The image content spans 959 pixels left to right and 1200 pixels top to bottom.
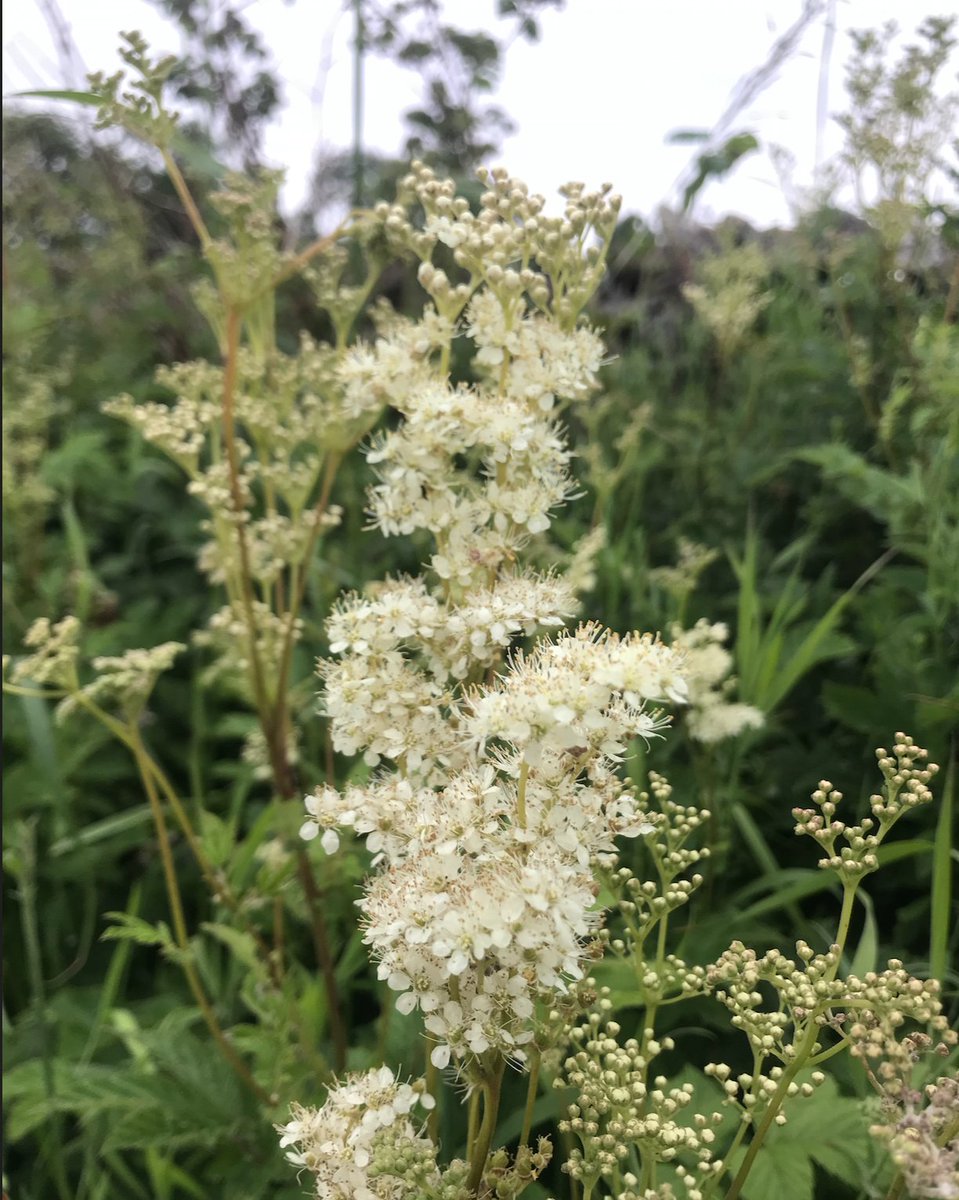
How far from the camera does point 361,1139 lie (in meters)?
0.76

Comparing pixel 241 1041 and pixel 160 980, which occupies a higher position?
pixel 241 1041

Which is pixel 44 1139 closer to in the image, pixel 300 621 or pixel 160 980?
pixel 160 980

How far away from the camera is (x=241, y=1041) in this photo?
4.63ft

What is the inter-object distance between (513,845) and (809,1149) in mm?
738

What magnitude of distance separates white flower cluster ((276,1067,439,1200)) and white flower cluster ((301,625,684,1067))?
7 cm

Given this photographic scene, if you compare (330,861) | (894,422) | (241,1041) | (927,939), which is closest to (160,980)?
(241,1041)

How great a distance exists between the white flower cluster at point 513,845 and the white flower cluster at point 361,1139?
0.22 ft

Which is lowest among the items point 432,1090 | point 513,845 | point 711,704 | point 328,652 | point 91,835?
point 91,835

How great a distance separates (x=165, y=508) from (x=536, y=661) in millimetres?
2494

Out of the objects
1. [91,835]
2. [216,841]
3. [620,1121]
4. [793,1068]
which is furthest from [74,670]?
[793,1068]

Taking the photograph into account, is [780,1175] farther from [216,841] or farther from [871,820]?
[216,841]

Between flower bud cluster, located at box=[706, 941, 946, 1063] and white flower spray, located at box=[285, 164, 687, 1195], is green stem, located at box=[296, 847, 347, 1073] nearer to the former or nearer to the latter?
white flower spray, located at box=[285, 164, 687, 1195]

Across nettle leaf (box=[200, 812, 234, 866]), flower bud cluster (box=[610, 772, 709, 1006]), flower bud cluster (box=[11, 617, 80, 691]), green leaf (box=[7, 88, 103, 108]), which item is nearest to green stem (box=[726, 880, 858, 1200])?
flower bud cluster (box=[610, 772, 709, 1006])

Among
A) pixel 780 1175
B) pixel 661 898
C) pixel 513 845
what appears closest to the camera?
pixel 513 845
